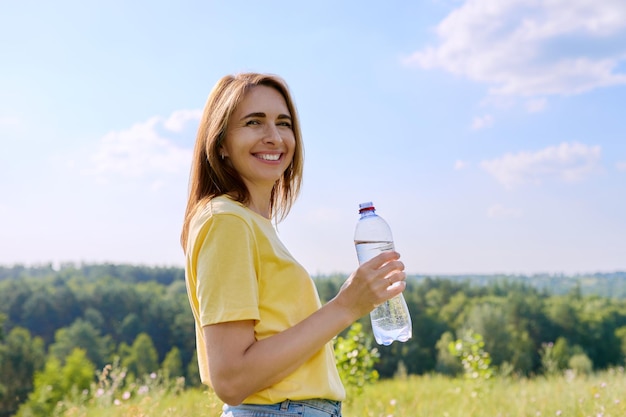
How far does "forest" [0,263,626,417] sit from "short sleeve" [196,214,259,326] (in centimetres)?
3610

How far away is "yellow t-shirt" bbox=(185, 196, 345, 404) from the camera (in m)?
1.57

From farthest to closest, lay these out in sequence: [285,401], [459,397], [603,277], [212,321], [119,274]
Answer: [603,277]
[119,274]
[459,397]
[285,401]
[212,321]

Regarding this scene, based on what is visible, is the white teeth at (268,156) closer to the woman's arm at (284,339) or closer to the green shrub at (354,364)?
the woman's arm at (284,339)

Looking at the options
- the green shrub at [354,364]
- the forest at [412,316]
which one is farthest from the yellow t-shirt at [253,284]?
the forest at [412,316]

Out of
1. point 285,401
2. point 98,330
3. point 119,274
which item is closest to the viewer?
point 285,401

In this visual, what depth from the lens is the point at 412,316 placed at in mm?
41469

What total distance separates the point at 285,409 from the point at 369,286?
366 mm

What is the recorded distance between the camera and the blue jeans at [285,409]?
1.64 meters

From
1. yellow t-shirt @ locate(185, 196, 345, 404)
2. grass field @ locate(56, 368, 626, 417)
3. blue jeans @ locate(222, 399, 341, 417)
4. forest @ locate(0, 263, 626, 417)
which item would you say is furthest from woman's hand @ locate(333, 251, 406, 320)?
forest @ locate(0, 263, 626, 417)

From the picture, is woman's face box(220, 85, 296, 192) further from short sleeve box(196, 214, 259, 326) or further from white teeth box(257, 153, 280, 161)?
short sleeve box(196, 214, 259, 326)

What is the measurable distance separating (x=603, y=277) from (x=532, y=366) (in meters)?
44.6

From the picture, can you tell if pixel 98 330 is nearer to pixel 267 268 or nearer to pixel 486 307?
pixel 486 307

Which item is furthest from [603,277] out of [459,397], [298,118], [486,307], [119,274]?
[298,118]

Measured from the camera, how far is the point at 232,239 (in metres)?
1.60
